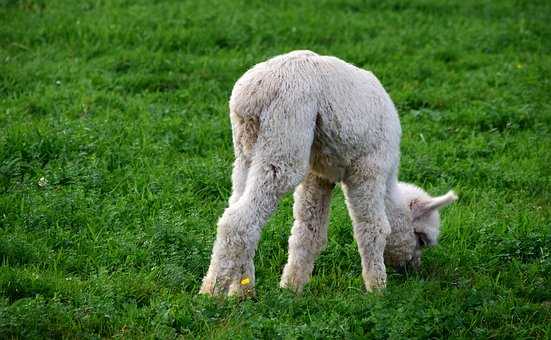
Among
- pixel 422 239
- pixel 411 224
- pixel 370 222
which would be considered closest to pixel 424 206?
pixel 411 224

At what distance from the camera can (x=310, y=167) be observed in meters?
6.20

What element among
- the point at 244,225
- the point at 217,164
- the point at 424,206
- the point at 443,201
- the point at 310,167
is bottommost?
the point at 217,164

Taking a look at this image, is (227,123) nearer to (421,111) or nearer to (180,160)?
(180,160)

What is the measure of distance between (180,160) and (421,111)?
345 cm

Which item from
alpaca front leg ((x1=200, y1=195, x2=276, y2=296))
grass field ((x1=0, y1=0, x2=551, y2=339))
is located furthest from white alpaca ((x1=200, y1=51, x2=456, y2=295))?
grass field ((x1=0, y1=0, x2=551, y2=339))

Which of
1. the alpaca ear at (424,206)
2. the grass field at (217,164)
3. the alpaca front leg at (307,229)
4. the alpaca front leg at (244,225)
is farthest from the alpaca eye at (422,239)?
the alpaca front leg at (244,225)

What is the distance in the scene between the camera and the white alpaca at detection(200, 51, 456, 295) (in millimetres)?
5477

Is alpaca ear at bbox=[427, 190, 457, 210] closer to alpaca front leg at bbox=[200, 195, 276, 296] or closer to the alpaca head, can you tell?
the alpaca head

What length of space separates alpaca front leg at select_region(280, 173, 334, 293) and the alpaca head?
521 millimetres

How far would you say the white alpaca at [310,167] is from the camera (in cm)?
548

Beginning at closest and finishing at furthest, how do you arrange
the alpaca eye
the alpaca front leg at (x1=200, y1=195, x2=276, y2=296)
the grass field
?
the alpaca front leg at (x1=200, y1=195, x2=276, y2=296), the grass field, the alpaca eye

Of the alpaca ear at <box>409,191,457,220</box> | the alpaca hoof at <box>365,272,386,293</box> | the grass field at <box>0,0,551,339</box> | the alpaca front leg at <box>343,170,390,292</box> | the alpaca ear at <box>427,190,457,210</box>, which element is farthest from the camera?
the alpaca ear at <box>409,191,457,220</box>

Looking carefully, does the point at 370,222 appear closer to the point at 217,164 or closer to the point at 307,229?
the point at 307,229

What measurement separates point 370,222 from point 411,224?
628mm
